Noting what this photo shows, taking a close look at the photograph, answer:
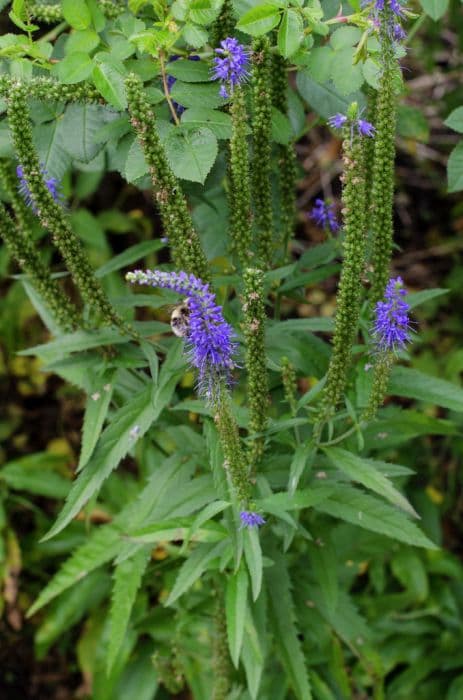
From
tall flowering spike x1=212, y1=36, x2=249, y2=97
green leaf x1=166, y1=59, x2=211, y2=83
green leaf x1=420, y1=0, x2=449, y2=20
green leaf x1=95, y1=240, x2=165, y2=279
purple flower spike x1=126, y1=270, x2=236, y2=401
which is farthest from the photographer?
green leaf x1=95, y1=240, x2=165, y2=279

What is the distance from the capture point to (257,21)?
2514 mm

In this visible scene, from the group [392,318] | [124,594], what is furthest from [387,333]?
[124,594]

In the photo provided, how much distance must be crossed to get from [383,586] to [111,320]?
9.35ft

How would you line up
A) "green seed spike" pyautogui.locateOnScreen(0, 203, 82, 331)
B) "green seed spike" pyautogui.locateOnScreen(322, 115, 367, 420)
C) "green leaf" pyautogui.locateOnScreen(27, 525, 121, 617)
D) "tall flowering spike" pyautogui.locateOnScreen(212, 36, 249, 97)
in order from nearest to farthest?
"green seed spike" pyautogui.locateOnScreen(322, 115, 367, 420) → "tall flowering spike" pyautogui.locateOnScreen(212, 36, 249, 97) → "green seed spike" pyautogui.locateOnScreen(0, 203, 82, 331) → "green leaf" pyautogui.locateOnScreen(27, 525, 121, 617)

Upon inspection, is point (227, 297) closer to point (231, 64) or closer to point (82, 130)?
point (82, 130)

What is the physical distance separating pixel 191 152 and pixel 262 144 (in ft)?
0.84

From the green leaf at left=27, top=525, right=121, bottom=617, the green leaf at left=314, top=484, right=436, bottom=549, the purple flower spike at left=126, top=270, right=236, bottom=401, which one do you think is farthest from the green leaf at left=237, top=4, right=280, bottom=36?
the green leaf at left=27, top=525, right=121, bottom=617

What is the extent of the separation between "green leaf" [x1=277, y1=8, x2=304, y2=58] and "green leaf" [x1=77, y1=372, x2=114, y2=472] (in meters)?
1.34

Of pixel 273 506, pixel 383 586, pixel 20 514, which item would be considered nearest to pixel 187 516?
pixel 273 506

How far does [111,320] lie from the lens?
297 centimetres

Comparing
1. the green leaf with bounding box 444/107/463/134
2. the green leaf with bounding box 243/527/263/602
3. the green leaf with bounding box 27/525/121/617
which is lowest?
the green leaf with bounding box 27/525/121/617

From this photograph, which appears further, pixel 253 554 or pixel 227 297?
pixel 227 297

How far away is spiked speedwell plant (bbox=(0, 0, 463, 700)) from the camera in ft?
8.14

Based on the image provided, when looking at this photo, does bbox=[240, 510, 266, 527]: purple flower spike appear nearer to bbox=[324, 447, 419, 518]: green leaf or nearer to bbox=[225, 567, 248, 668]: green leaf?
bbox=[225, 567, 248, 668]: green leaf
